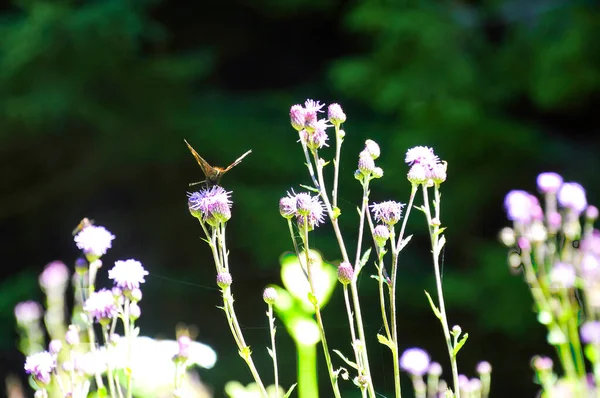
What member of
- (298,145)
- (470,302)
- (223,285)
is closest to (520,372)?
(470,302)

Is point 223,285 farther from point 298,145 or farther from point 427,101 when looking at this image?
point 298,145

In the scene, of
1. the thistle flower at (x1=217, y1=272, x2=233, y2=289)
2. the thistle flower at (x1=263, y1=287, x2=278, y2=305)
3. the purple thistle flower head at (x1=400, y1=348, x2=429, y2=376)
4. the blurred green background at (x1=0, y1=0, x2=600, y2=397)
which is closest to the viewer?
the thistle flower at (x1=217, y1=272, x2=233, y2=289)

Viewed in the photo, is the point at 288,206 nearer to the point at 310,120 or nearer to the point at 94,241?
the point at 310,120

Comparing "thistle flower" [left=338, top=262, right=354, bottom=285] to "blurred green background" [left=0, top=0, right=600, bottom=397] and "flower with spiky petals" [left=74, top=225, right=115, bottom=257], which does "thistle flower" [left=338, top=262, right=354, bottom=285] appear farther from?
"blurred green background" [left=0, top=0, right=600, bottom=397]

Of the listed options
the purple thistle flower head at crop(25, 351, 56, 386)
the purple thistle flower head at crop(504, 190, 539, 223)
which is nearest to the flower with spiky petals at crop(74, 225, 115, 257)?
the purple thistle flower head at crop(25, 351, 56, 386)

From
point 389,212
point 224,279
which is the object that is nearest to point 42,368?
point 224,279
